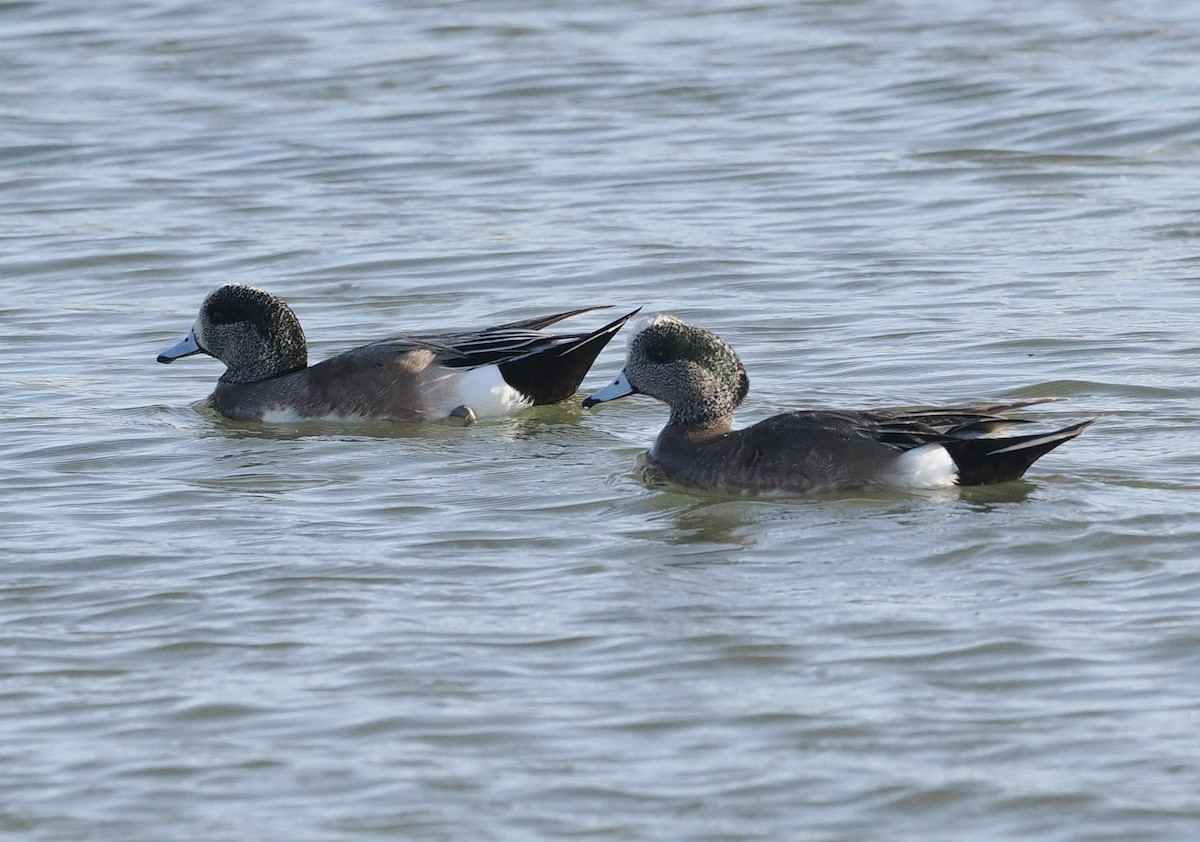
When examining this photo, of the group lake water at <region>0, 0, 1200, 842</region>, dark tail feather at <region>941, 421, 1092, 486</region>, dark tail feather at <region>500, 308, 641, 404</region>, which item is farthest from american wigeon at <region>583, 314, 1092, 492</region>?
dark tail feather at <region>500, 308, 641, 404</region>

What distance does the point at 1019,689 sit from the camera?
226 inches

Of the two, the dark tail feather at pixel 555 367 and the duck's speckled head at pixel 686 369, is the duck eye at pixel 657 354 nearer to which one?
the duck's speckled head at pixel 686 369

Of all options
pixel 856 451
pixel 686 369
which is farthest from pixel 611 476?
pixel 856 451

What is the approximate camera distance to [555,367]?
31.2 feet

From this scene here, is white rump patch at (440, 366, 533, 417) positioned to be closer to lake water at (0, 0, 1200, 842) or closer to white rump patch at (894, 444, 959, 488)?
lake water at (0, 0, 1200, 842)

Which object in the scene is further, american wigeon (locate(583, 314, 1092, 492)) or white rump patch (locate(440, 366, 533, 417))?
white rump patch (locate(440, 366, 533, 417))

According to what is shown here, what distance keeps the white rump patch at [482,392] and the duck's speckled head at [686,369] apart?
1111mm

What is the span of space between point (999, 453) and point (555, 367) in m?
2.51

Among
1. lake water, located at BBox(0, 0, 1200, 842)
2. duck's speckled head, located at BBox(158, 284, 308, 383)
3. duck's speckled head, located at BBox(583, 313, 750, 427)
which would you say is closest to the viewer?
lake water, located at BBox(0, 0, 1200, 842)

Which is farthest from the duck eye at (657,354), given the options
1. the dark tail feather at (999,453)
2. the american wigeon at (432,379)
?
the dark tail feather at (999,453)

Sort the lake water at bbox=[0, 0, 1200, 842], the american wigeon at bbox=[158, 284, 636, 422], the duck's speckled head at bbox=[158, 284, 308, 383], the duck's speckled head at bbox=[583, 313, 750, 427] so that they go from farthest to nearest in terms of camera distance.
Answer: the duck's speckled head at bbox=[158, 284, 308, 383]
the american wigeon at bbox=[158, 284, 636, 422]
the duck's speckled head at bbox=[583, 313, 750, 427]
the lake water at bbox=[0, 0, 1200, 842]

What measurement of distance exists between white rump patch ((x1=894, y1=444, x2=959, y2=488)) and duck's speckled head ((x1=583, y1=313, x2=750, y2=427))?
0.97 metres

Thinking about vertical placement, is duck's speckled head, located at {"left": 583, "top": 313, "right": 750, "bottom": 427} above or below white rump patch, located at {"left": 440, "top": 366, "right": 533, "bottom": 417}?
above

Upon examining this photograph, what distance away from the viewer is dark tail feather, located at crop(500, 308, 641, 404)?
9453 millimetres
